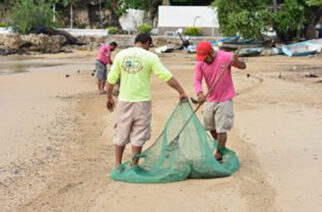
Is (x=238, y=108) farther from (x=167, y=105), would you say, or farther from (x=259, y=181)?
(x=259, y=181)

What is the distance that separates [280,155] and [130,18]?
41.3 meters

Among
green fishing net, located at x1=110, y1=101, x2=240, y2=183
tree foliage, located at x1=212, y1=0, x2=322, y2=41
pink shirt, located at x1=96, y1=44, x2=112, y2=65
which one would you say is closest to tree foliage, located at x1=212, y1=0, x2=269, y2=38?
tree foliage, located at x1=212, y1=0, x2=322, y2=41

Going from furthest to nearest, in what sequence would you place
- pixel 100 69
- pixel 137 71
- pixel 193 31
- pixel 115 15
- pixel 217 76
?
1. pixel 115 15
2. pixel 193 31
3. pixel 100 69
4. pixel 217 76
5. pixel 137 71

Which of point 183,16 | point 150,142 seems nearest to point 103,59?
point 150,142

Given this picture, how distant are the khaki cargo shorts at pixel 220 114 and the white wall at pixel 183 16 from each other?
118ft

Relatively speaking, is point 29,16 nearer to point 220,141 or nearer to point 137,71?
point 220,141

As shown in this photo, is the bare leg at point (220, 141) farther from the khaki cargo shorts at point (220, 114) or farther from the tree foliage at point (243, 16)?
the tree foliage at point (243, 16)

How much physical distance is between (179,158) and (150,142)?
2.13 metres

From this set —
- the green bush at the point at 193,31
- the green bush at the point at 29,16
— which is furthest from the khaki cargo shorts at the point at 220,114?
the green bush at the point at 29,16

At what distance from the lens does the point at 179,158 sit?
19.9ft

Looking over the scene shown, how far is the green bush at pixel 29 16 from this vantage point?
42062 millimetres

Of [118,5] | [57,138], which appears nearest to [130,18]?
[118,5]

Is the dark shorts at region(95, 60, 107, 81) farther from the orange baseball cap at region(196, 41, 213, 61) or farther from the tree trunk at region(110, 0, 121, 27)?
the tree trunk at region(110, 0, 121, 27)

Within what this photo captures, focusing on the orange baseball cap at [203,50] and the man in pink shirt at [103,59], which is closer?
the orange baseball cap at [203,50]
